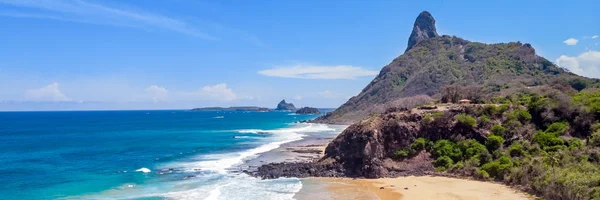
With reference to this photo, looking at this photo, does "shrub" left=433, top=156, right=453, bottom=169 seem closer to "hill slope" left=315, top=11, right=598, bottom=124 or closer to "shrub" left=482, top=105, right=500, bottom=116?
"shrub" left=482, top=105, right=500, bottom=116

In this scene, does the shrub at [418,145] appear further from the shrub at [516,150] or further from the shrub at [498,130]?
the shrub at [516,150]

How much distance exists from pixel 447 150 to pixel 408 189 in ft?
32.5

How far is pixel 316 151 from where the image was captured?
6600cm

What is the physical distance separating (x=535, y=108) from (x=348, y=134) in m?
19.8

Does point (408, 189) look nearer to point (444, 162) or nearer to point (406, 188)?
point (406, 188)

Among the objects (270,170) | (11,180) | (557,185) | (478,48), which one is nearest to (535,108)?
A: (557,185)

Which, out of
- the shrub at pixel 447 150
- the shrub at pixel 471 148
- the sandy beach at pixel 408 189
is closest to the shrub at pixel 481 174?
the sandy beach at pixel 408 189

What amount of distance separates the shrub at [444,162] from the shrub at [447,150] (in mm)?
670

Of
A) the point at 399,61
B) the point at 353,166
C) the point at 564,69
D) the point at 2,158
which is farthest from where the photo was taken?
the point at 399,61

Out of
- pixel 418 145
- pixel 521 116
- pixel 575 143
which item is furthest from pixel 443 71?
pixel 575 143

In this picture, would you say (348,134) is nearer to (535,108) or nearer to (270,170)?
(270,170)

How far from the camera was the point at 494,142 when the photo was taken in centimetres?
4403

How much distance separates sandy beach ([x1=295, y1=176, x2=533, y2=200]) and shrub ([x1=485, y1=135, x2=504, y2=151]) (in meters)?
6.49

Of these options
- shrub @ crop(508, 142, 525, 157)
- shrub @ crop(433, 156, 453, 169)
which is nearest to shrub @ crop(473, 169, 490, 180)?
shrub @ crop(433, 156, 453, 169)
